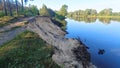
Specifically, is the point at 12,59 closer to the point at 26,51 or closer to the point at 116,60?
the point at 26,51

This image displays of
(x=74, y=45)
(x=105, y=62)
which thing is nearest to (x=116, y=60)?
(x=105, y=62)

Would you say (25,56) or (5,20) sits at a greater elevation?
(5,20)

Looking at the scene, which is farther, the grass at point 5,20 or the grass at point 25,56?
the grass at point 5,20

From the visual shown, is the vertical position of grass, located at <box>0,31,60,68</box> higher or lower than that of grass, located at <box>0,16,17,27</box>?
lower

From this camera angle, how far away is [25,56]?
70.8 ft

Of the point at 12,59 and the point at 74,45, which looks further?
the point at 74,45

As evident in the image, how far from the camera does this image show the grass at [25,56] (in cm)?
1973

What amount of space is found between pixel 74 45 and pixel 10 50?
10550 mm

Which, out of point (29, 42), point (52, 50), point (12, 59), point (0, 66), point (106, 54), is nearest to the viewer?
point (0, 66)

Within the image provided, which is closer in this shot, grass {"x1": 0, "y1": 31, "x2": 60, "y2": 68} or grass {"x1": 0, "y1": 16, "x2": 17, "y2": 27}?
grass {"x1": 0, "y1": 31, "x2": 60, "y2": 68}

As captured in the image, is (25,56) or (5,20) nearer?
(25,56)

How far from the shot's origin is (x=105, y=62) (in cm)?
3216

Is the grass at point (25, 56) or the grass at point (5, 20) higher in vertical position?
the grass at point (5, 20)

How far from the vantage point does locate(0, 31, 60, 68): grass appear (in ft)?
64.7
